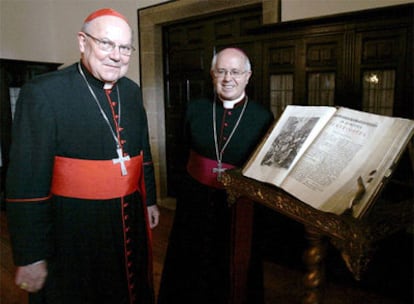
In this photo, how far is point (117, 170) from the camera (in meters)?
1.65

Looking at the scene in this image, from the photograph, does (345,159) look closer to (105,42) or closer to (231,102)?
(105,42)

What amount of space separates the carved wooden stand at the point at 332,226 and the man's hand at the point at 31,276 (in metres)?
0.84

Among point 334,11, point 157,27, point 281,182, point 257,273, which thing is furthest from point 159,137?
point 281,182

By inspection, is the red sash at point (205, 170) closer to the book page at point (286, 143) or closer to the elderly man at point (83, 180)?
the elderly man at point (83, 180)

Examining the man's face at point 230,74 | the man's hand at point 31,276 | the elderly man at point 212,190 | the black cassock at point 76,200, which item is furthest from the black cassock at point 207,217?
the man's hand at point 31,276

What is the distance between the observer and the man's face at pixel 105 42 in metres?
1.50

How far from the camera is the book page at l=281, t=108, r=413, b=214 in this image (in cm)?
102

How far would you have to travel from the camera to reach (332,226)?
101 cm

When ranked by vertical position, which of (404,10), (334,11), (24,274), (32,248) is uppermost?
(334,11)

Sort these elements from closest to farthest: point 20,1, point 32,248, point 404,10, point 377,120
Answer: point 377,120
point 32,248
point 404,10
point 20,1

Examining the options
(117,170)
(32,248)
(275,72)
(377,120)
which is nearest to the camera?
(377,120)

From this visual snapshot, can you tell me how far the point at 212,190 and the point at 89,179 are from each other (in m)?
0.77

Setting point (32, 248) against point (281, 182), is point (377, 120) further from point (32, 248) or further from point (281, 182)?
point (32, 248)

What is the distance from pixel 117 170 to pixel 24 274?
21.6 inches
